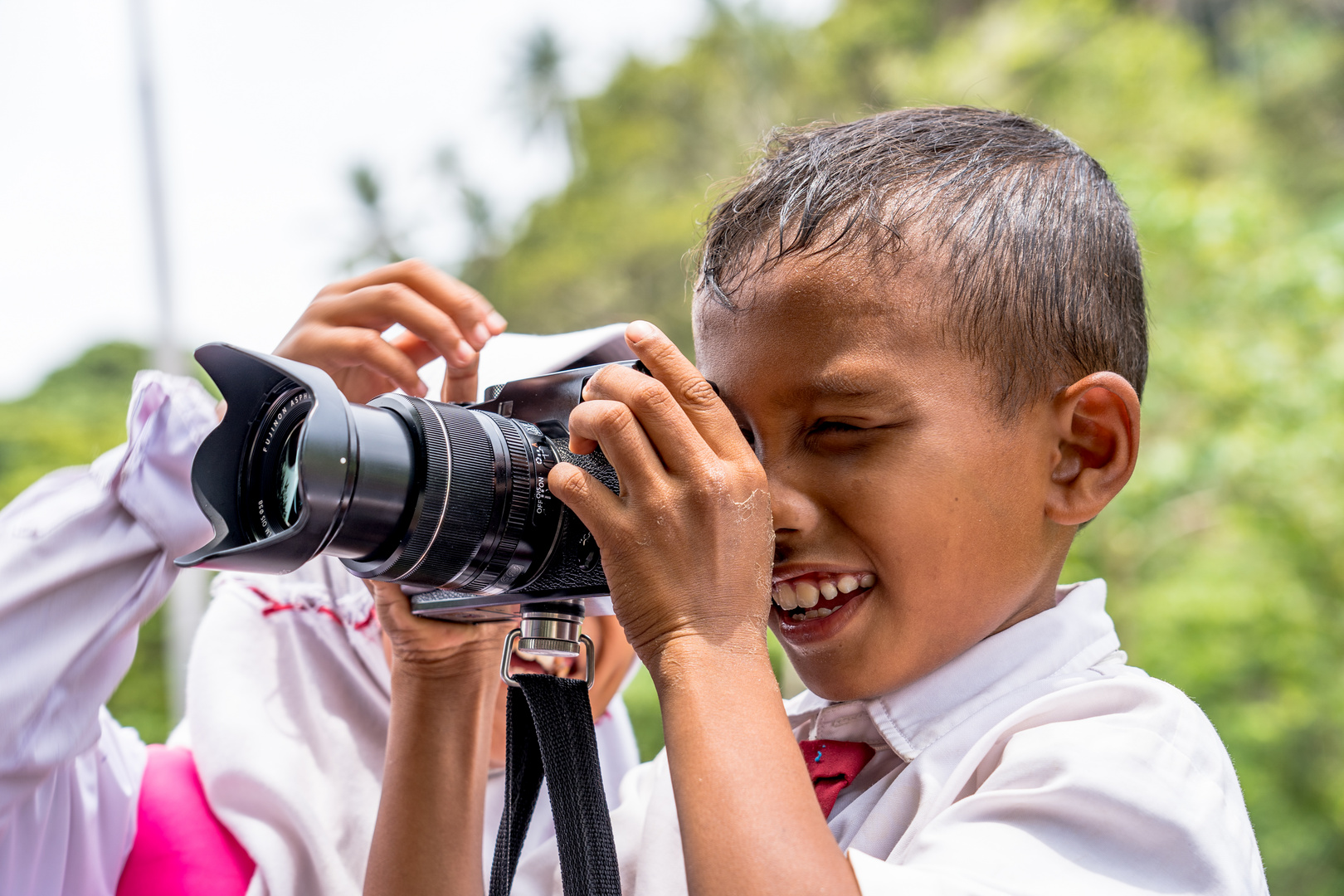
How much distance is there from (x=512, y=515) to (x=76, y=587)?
1.15 feet

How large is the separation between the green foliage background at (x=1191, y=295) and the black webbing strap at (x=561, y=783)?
1.66 feet

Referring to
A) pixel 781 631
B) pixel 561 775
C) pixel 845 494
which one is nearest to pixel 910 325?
pixel 845 494

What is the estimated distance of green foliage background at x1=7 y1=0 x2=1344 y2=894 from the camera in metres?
→ 4.88

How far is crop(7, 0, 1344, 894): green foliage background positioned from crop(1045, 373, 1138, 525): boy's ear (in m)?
0.48

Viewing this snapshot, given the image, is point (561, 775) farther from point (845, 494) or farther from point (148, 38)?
point (148, 38)

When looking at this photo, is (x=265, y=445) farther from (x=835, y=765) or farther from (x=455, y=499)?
(x=835, y=765)

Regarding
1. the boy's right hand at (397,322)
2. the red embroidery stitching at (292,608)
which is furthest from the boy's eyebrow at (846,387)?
the red embroidery stitching at (292,608)

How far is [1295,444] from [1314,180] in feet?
20.1

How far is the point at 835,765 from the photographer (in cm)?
99

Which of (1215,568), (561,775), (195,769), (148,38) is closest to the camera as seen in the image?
(561,775)

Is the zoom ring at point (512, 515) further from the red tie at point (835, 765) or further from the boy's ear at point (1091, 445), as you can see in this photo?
the boy's ear at point (1091, 445)

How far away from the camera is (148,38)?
454 cm

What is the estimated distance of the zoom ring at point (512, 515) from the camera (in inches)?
34.6

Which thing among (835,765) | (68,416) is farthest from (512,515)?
(68,416)
